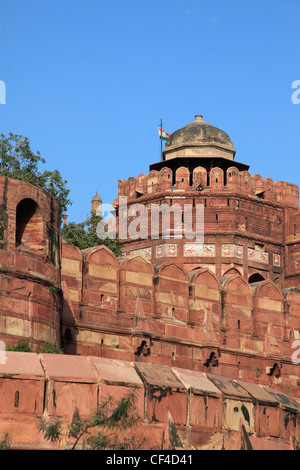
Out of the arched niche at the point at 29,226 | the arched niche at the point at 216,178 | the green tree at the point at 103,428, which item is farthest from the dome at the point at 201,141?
the green tree at the point at 103,428

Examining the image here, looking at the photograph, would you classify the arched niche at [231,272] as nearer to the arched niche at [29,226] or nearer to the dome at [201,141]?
the dome at [201,141]

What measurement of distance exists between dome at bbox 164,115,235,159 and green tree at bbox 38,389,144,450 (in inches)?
818

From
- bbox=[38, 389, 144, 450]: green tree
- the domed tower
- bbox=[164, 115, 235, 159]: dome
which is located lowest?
bbox=[38, 389, 144, 450]: green tree

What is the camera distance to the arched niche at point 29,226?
29.8 m

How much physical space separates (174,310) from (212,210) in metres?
7.86

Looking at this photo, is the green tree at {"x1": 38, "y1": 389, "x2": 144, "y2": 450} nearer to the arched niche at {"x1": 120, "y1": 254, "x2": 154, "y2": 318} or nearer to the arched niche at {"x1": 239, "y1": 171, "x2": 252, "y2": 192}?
the arched niche at {"x1": 120, "y1": 254, "x2": 154, "y2": 318}

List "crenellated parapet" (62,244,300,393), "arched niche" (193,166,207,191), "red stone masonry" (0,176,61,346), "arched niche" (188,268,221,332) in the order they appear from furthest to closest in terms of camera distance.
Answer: "arched niche" (193,166,207,191), "arched niche" (188,268,221,332), "crenellated parapet" (62,244,300,393), "red stone masonry" (0,176,61,346)

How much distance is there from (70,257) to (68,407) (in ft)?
30.2

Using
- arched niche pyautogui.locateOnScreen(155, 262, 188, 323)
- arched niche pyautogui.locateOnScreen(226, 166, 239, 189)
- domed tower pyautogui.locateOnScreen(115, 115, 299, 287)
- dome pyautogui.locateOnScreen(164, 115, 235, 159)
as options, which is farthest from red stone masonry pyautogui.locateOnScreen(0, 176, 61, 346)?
dome pyautogui.locateOnScreen(164, 115, 235, 159)

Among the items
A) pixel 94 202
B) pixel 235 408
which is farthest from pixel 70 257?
pixel 94 202

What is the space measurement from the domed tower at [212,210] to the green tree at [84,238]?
39.3 inches

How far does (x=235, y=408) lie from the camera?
30016 mm

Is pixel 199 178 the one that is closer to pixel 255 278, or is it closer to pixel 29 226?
Result: pixel 255 278

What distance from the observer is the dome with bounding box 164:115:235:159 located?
45.8m
